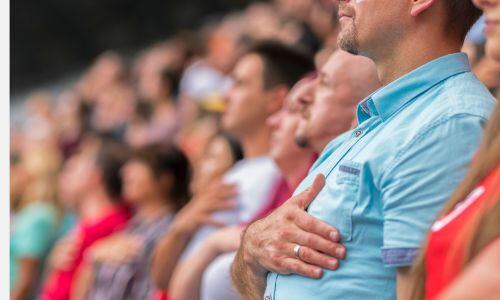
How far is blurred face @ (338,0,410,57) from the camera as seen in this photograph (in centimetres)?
216

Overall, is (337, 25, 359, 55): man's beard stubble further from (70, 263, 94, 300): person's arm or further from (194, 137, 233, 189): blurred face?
(70, 263, 94, 300): person's arm

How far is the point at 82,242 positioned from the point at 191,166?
24.8 inches

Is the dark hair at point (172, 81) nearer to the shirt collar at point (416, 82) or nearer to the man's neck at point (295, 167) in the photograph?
the man's neck at point (295, 167)

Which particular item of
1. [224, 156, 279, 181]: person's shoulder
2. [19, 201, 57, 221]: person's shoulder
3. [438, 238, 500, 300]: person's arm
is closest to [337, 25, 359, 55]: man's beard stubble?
[438, 238, 500, 300]: person's arm

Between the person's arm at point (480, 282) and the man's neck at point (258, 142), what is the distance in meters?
2.63

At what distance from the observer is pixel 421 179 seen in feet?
6.02

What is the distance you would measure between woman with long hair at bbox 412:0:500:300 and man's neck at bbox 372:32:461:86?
0.73 meters

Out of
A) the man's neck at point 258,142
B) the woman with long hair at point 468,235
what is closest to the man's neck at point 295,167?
the man's neck at point 258,142

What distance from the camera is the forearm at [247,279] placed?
2.28 metres

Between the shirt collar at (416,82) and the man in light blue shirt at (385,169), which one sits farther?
the shirt collar at (416,82)

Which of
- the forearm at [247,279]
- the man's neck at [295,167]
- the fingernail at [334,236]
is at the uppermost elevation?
the man's neck at [295,167]

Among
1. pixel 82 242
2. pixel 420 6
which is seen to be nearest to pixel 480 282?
pixel 420 6

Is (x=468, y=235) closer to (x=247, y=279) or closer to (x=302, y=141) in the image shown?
(x=247, y=279)

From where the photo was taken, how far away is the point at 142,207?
4535 mm
